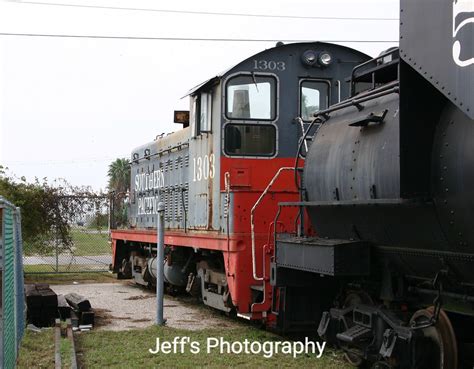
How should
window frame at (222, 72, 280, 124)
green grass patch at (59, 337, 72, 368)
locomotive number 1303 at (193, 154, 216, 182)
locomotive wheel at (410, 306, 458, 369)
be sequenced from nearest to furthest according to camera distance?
locomotive wheel at (410, 306, 458, 369)
green grass patch at (59, 337, 72, 368)
window frame at (222, 72, 280, 124)
locomotive number 1303 at (193, 154, 216, 182)

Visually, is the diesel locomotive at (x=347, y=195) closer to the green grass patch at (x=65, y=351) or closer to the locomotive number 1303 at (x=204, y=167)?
the locomotive number 1303 at (x=204, y=167)

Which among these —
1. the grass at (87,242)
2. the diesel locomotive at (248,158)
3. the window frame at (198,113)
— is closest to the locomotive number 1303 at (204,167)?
the diesel locomotive at (248,158)

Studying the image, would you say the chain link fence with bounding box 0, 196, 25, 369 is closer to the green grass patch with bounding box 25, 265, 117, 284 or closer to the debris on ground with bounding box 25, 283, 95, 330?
the debris on ground with bounding box 25, 283, 95, 330

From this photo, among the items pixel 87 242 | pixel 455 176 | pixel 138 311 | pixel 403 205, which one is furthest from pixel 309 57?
pixel 87 242

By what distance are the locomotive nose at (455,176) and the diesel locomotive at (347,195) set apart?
0.01 metres

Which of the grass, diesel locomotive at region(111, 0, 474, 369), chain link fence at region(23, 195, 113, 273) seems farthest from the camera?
the grass

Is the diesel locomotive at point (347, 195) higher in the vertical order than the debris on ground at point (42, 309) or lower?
higher

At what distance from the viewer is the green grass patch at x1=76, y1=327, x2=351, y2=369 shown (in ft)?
28.1

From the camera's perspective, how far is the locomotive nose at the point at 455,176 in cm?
506

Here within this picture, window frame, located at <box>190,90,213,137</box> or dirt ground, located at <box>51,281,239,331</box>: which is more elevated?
window frame, located at <box>190,90,213,137</box>

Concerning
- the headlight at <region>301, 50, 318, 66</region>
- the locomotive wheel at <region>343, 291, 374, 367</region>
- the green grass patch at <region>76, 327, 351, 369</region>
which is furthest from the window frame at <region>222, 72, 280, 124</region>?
the locomotive wheel at <region>343, 291, 374, 367</region>

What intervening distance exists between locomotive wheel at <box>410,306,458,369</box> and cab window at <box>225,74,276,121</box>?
547 centimetres

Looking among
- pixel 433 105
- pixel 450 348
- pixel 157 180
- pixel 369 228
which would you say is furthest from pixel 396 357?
pixel 157 180

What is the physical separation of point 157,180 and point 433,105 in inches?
451
